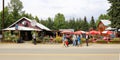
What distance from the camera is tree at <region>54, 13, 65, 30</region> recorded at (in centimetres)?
9081

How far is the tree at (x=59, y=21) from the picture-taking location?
Result: 9081 centimetres

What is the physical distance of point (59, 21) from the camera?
301 ft

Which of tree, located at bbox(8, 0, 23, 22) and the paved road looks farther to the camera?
tree, located at bbox(8, 0, 23, 22)

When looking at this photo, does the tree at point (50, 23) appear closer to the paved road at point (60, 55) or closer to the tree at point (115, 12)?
the tree at point (115, 12)

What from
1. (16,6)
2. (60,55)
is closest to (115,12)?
(60,55)

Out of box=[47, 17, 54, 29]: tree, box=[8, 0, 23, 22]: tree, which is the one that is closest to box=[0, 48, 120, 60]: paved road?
box=[8, 0, 23, 22]: tree

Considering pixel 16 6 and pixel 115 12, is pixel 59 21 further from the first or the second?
pixel 115 12

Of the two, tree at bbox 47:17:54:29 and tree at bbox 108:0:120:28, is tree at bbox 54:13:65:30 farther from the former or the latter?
tree at bbox 108:0:120:28

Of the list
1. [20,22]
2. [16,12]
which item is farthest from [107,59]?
[16,12]

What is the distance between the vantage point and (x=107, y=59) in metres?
15.3

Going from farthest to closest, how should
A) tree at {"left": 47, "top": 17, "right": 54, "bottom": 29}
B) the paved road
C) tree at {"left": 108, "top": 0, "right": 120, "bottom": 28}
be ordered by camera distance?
1. tree at {"left": 47, "top": 17, "right": 54, "bottom": 29}
2. tree at {"left": 108, "top": 0, "right": 120, "bottom": 28}
3. the paved road

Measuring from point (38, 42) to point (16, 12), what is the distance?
4496 cm

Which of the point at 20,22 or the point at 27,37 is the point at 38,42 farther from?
the point at 20,22

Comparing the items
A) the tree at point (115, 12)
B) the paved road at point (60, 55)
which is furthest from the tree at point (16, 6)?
the paved road at point (60, 55)
